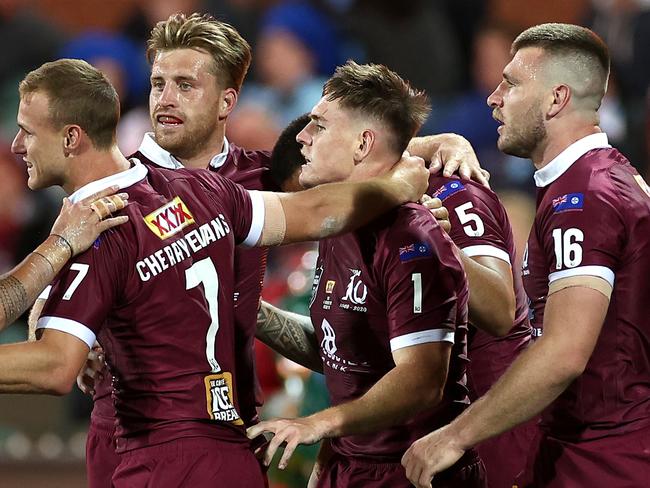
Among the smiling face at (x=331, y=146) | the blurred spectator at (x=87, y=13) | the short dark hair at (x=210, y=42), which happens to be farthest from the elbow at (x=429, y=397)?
the blurred spectator at (x=87, y=13)

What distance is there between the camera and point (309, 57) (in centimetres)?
1069

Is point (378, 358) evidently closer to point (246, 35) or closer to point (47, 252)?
point (47, 252)

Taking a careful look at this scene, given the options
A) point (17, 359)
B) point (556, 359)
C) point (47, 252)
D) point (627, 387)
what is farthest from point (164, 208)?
point (627, 387)

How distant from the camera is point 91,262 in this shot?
3.47m

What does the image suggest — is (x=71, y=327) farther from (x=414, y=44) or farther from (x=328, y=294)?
(x=414, y=44)

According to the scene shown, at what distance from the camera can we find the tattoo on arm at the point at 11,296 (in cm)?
364

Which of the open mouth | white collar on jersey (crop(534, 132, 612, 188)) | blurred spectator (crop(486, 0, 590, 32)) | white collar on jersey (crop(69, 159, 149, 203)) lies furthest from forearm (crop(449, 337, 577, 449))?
blurred spectator (crop(486, 0, 590, 32))

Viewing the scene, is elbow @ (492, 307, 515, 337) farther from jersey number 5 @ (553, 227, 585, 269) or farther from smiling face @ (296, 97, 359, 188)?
smiling face @ (296, 97, 359, 188)

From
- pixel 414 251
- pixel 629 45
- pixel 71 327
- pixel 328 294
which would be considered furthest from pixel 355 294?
pixel 629 45

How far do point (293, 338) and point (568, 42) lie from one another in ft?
5.47

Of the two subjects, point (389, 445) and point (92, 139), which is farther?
point (389, 445)

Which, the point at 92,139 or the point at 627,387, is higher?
the point at 92,139

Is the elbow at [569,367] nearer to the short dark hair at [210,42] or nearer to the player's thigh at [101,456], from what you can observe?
the player's thigh at [101,456]

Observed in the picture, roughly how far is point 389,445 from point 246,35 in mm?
7336
